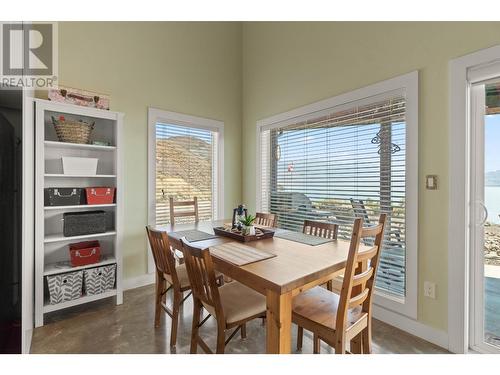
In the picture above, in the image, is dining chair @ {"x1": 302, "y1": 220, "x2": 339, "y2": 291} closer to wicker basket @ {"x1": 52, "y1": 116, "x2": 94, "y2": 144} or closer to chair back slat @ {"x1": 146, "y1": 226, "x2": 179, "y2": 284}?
chair back slat @ {"x1": 146, "y1": 226, "x2": 179, "y2": 284}

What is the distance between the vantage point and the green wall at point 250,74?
6.32 ft

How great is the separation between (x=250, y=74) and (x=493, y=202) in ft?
10.6

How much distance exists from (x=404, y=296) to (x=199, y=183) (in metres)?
2.67

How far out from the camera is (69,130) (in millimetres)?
2363

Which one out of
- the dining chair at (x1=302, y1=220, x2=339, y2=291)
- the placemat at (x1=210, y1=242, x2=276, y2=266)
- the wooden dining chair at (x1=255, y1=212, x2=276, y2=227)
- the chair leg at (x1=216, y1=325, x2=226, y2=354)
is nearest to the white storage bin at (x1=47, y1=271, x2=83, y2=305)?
the placemat at (x1=210, y1=242, x2=276, y2=266)

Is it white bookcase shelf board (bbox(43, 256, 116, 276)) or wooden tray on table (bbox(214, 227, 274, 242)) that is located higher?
wooden tray on table (bbox(214, 227, 274, 242))

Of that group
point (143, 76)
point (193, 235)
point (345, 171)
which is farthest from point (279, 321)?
Result: point (143, 76)

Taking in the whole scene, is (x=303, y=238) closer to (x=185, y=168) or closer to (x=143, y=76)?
(x=185, y=168)

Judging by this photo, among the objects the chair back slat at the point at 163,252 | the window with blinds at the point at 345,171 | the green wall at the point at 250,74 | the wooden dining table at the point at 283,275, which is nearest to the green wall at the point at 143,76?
the green wall at the point at 250,74

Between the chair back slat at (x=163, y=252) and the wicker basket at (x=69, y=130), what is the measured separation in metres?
1.26

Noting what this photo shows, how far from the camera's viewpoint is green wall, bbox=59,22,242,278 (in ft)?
8.88

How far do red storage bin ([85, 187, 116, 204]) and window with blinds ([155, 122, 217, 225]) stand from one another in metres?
0.69

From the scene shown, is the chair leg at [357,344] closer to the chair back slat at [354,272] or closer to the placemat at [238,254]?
the chair back slat at [354,272]
